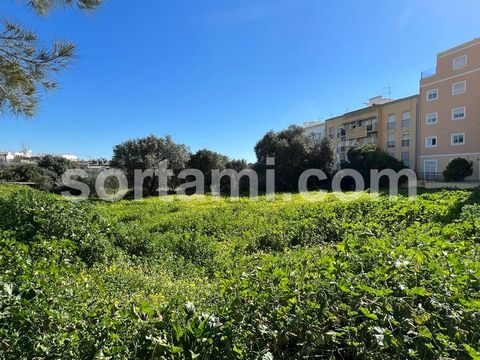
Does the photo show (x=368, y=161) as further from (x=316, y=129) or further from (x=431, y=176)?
(x=316, y=129)

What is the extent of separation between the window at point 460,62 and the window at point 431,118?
356 cm

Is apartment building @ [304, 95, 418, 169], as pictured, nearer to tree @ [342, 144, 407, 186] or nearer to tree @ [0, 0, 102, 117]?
tree @ [342, 144, 407, 186]

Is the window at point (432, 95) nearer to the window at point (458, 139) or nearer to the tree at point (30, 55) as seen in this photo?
the window at point (458, 139)

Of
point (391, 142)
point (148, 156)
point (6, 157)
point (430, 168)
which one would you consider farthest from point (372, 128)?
point (6, 157)

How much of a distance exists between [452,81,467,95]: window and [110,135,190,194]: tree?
20.2 m

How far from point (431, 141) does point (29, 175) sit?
95.6ft

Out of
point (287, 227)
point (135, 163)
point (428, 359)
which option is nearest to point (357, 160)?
point (135, 163)

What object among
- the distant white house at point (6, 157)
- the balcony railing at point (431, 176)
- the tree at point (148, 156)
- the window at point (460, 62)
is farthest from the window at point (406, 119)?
the distant white house at point (6, 157)

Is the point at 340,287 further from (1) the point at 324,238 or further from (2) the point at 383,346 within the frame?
(1) the point at 324,238

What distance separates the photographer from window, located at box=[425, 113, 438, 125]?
24562mm

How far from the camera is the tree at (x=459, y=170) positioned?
2084cm

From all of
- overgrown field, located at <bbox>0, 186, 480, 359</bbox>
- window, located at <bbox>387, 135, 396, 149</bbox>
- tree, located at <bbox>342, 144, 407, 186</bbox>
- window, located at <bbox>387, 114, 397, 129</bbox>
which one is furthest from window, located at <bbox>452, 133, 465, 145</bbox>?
overgrown field, located at <bbox>0, 186, 480, 359</bbox>

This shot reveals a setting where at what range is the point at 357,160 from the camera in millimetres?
24703

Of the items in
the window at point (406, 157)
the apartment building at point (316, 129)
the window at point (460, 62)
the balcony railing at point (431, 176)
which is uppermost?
the window at point (460, 62)
